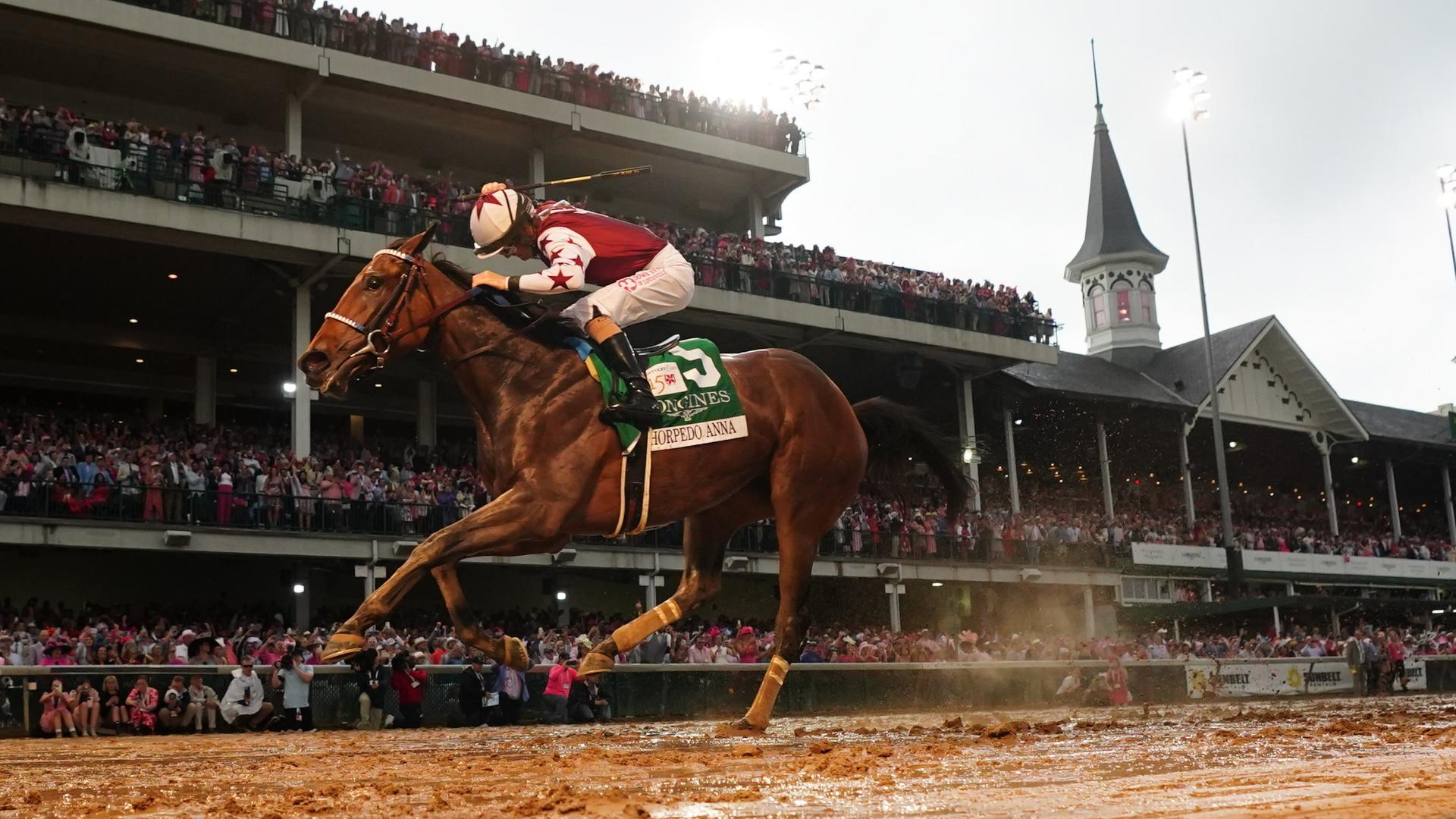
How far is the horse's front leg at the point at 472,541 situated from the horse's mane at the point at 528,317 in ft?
3.35

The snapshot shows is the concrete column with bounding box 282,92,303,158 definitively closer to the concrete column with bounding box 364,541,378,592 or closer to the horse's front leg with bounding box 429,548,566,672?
the concrete column with bounding box 364,541,378,592

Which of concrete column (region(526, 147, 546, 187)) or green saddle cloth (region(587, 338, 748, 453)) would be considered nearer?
green saddle cloth (region(587, 338, 748, 453))

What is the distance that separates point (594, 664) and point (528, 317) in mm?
2089

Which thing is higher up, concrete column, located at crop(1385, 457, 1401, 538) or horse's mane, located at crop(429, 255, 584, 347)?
concrete column, located at crop(1385, 457, 1401, 538)

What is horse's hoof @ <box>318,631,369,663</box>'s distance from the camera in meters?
6.20

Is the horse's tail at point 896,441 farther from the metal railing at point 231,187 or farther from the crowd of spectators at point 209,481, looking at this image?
the metal railing at point 231,187

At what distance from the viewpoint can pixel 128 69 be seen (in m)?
26.5

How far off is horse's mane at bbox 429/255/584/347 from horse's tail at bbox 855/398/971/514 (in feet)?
9.02

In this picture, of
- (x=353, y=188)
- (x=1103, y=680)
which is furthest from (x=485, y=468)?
(x=353, y=188)

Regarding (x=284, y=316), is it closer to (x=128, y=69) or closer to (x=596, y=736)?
(x=128, y=69)

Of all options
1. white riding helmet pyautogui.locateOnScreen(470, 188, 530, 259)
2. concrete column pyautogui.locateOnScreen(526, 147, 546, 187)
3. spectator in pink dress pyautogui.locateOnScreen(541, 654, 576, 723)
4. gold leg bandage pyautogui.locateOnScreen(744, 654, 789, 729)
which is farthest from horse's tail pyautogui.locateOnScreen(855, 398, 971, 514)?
concrete column pyautogui.locateOnScreen(526, 147, 546, 187)

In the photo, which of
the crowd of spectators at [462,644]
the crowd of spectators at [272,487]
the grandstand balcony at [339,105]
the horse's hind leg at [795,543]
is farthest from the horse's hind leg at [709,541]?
the grandstand balcony at [339,105]

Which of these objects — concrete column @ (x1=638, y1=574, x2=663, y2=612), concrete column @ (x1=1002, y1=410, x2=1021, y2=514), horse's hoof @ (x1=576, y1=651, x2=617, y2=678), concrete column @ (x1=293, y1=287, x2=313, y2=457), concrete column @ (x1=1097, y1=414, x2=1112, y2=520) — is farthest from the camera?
concrete column @ (x1=1097, y1=414, x2=1112, y2=520)

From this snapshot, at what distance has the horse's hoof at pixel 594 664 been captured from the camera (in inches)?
306
